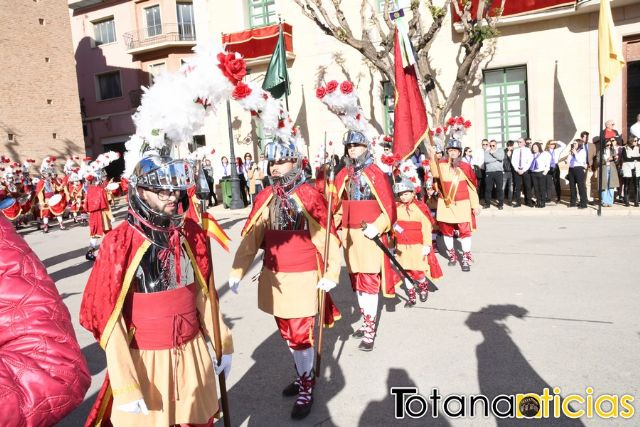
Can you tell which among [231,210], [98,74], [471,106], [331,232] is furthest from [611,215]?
[98,74]

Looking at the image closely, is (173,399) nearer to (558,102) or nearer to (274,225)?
(274,225)

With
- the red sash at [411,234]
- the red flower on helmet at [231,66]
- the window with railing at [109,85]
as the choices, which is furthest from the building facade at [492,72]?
the window with railing at [109,85]

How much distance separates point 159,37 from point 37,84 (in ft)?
23.8

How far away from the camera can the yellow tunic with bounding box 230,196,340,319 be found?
12.8ft

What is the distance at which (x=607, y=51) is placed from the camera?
11406 millimetres

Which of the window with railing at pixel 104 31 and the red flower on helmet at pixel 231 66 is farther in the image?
the window with railing at pixel 104 31

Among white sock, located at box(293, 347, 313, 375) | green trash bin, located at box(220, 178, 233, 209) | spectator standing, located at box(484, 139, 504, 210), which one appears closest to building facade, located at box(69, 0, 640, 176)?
green trash bin, located at box(220, 178, 233, 209)

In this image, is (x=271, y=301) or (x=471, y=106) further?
(x=471, y=106)

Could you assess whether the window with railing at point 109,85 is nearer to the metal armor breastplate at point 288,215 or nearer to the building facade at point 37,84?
the building facade at point 37,84

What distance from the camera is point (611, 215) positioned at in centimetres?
1166

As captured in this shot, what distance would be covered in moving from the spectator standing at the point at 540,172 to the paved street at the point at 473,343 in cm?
487

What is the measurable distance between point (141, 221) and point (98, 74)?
31.7 meters

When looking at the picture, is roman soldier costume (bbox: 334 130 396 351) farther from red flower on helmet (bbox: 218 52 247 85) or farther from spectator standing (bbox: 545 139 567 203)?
spectator standing (bbox: 545 139 567 203)

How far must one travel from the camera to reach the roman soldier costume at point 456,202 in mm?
7699
